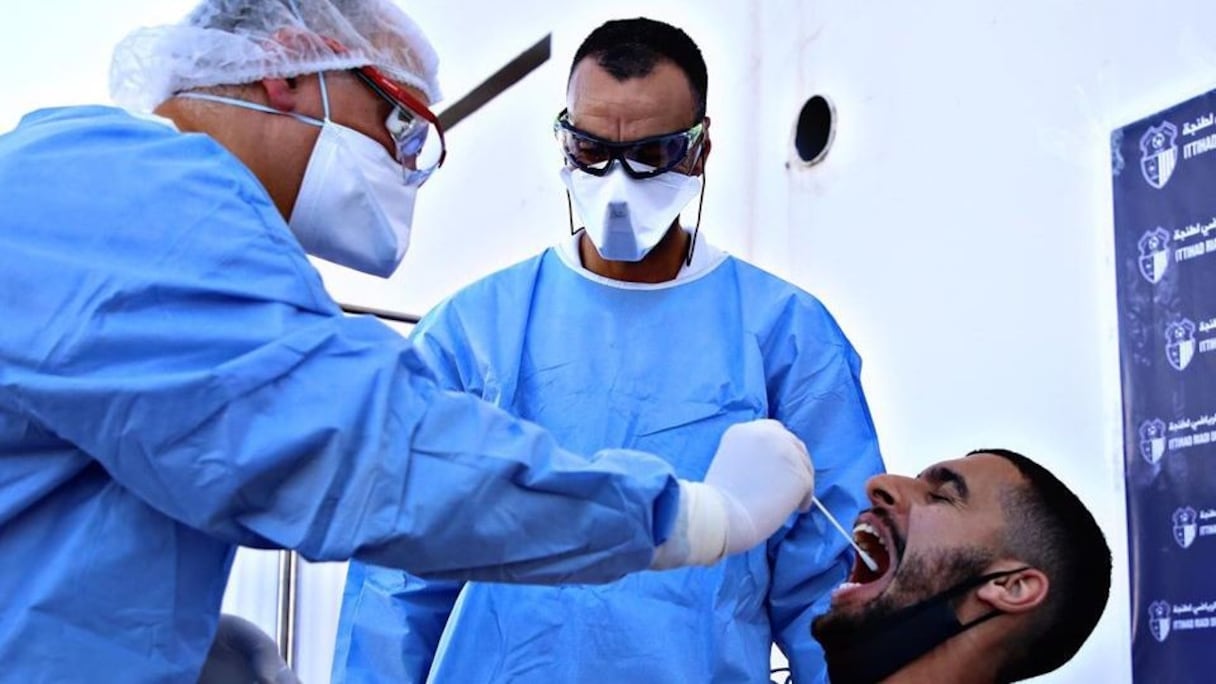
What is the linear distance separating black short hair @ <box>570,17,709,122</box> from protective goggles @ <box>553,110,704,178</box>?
0.07 metres

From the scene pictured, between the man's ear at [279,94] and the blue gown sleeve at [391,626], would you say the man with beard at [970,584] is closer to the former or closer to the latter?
the blue gown sleeve at [391,626]

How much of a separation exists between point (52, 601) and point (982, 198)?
1553 mm

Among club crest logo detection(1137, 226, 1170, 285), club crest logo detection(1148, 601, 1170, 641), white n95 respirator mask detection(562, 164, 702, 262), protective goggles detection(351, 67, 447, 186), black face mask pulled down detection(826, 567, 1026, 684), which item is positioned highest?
protective goggles detection(351, 67, 447, 186)

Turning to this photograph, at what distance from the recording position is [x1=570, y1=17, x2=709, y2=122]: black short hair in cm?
182

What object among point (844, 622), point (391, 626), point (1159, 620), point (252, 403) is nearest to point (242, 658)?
point (391, 626)

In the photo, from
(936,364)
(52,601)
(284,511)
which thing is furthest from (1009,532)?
(52,601)

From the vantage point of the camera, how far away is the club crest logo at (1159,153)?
1869 mm

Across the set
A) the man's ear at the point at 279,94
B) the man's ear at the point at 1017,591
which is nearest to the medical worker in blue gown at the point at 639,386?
the man's ear at the point at 1017,591

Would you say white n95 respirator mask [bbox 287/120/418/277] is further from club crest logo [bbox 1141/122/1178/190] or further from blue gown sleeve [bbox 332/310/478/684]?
club crest logo [bbox 1141/122/1178/190]

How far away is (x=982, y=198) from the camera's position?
2176 millimetres

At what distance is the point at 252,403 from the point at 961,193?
4.85 feet

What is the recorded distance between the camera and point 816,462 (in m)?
1.68

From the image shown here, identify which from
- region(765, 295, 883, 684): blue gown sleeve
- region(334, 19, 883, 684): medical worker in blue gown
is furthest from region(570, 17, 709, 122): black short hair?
region(765, 295, 883, 684): blue gown sleeve

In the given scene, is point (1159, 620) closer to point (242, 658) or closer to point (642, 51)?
point (642, 51)
